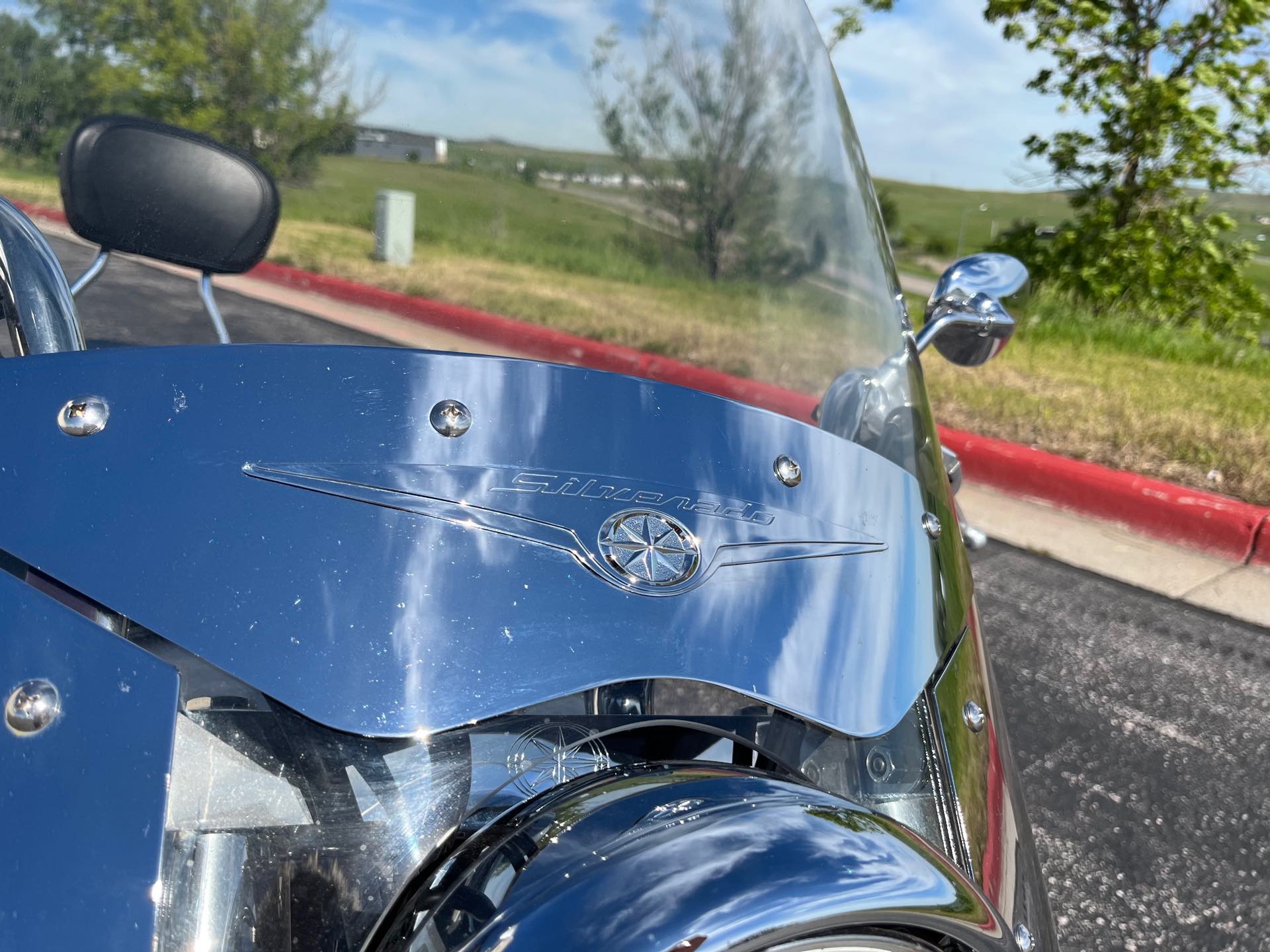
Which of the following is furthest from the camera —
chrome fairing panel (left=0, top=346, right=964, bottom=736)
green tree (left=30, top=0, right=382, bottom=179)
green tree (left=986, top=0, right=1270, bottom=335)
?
green tree (left=986, top=0, right=1270, bottom=335)

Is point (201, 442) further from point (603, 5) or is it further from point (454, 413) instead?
point (603, 5)

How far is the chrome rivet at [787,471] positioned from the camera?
1.23 metres

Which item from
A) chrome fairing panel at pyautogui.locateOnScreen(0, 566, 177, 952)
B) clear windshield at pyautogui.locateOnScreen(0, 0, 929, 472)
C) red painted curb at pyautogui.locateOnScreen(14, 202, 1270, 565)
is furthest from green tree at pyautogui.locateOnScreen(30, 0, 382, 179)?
chrome fairing panel at pyautogui.locateOnScreen(0, 566, 177, 952)

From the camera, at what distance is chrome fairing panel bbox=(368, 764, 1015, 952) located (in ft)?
2.73

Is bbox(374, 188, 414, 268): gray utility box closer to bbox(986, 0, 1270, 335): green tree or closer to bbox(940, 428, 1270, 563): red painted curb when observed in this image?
bbox(940, 428, 1270, 563): red painted curb

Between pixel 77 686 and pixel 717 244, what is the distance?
97cm

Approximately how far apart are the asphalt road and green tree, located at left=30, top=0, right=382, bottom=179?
189 millimetres

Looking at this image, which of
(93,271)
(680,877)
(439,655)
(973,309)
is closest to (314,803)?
(439,655)

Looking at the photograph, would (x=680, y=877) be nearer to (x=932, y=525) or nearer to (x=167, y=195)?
(x=932, y=525)

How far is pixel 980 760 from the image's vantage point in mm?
1279

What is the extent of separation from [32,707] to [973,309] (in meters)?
1.45

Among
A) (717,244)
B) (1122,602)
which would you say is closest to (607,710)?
(717,244)

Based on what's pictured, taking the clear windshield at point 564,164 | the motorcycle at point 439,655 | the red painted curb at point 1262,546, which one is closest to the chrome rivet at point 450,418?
the motorcycle at point 439,655

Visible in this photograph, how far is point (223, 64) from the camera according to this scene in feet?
4.04
